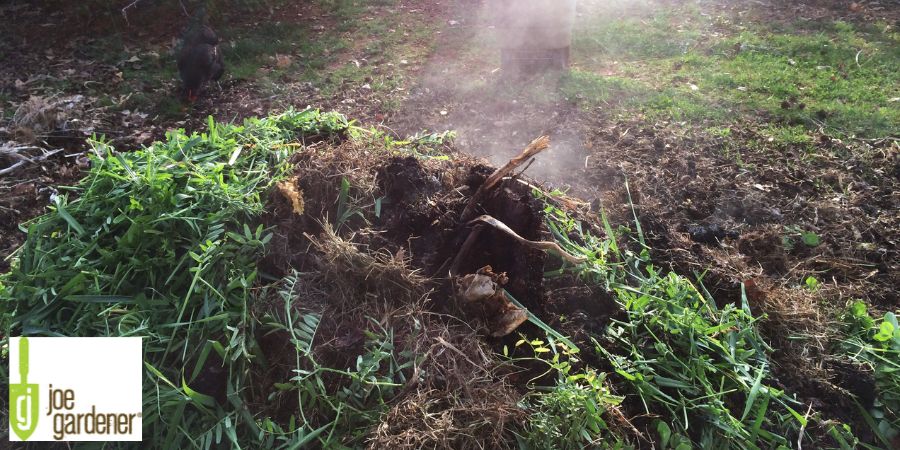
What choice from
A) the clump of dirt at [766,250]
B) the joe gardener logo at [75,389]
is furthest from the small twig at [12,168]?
the clump of dirt at [766,250]

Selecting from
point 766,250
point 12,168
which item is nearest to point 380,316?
point 766,250

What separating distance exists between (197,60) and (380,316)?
4466mm

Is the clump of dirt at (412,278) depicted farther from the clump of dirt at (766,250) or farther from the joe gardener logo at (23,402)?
the clump of dirt at (766,250)

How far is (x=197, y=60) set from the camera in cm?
515

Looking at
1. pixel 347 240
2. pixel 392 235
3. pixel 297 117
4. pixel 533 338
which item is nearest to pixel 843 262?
pixel 533 338

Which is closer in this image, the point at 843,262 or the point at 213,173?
the point at 213,173

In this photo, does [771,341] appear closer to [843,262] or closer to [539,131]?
[843,262]

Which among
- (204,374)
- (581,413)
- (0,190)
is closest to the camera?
(581,413)

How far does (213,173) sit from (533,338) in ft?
5.06

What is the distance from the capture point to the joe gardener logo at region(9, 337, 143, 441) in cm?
179

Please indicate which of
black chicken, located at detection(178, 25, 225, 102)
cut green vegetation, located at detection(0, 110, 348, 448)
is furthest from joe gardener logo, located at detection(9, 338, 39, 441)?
black chicken, located at detection(178, 25, 225, 102)

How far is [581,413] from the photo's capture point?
1709 millimetres

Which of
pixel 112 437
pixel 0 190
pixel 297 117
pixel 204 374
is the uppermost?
pixel 297 117

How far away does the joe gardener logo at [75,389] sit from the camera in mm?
1792
